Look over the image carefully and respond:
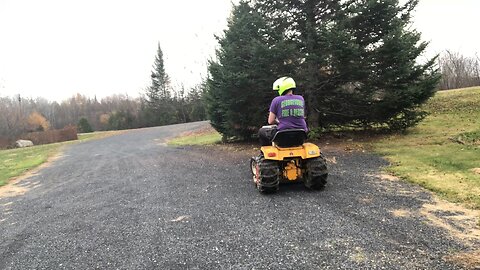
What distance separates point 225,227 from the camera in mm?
4891

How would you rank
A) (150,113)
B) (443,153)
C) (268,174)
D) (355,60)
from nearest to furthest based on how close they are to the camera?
(268,174) → (443,153) → (355,60) → (150,113)

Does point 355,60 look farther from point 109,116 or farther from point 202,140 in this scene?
point 109,116

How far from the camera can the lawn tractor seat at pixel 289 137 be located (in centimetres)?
606

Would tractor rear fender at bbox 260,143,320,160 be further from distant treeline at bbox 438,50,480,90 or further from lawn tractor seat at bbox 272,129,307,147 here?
distant treeline at bbox 438,50,480,90

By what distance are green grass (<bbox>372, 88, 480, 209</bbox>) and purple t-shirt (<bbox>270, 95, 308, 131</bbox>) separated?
2.62m

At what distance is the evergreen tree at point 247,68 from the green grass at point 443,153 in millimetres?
4136

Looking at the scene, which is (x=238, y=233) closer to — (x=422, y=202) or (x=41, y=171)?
(x=422, y=202)

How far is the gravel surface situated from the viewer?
381 cm

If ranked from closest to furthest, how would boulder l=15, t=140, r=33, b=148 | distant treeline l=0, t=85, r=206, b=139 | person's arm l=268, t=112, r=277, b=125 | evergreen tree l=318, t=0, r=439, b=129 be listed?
person's arm l=268, t=112, r=277, b=125, evergreen tree l=318, t=0, r=439, b=129, boulder l=15, t=140, r=33, b=148, distant treeline l=0, t=85, r=206, b=139

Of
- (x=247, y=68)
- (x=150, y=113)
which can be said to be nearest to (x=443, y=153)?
(x=247, y=68)

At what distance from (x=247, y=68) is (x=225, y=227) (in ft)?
28.0

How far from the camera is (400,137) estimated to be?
1164 centimetres

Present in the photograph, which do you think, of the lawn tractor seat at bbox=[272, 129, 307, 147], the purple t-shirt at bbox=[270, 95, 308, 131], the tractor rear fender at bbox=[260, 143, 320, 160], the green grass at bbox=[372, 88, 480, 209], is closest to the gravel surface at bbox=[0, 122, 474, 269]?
the green grass at bbox=[372, 88, 480, 209]

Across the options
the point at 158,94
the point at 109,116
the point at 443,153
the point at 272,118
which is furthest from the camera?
the point at 109,116
